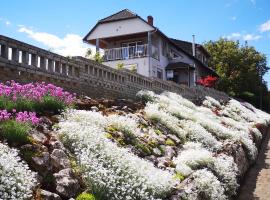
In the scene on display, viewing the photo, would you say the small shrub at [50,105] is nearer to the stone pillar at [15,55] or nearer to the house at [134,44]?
the stone pillar at [15,55]

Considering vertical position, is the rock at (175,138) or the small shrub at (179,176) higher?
the rock at (175,138)

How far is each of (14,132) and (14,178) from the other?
1.59m

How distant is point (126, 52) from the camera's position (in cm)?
4053

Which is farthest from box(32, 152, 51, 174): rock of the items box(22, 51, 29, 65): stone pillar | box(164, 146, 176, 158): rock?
box(164, 146, 176, 158): rock

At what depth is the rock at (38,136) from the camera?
821 cm

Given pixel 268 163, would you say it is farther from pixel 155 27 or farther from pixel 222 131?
pixel 155 27

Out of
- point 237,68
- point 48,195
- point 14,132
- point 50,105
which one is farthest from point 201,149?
point 237,68

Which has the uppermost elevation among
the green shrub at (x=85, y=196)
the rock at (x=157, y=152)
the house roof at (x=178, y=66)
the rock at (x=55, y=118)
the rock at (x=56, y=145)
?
the house roof at (x=178, y=66)

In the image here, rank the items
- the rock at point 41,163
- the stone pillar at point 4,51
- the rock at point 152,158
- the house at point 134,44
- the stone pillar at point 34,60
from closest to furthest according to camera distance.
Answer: the rock at point 41,163, the rock at point 152,158, the stone pillar at point 4,51, the stone pillar at point 34,60, the house at point 134,44

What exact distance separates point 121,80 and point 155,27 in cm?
2179

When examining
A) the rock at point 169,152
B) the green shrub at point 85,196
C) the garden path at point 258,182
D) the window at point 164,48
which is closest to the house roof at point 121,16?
the window at point 164,48

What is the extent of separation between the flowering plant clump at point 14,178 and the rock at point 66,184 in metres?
0.41

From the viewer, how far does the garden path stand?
46.9 feet

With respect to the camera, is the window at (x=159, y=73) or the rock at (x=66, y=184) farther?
the window at (x=159, y=73)
